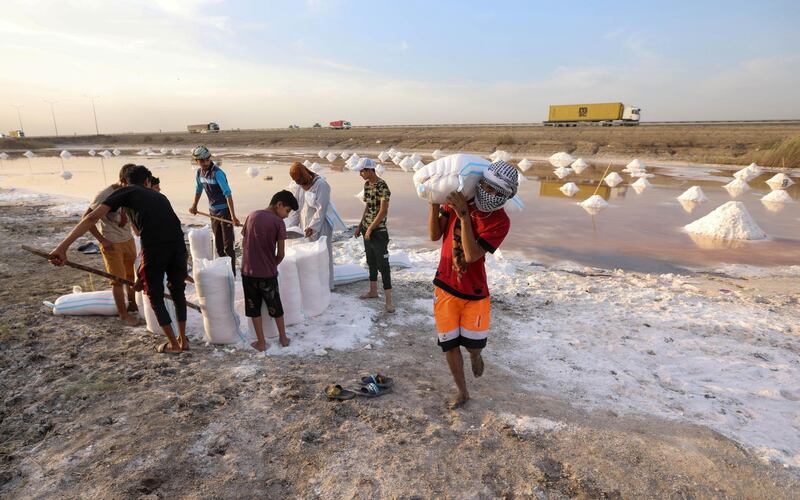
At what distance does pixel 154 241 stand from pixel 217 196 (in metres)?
1.84

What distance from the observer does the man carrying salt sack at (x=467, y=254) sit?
234 centimetres

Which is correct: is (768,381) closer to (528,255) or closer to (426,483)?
(426,483)

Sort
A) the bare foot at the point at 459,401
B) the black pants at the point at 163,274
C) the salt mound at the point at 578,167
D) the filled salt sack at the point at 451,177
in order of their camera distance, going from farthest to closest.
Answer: the salt mound at the point at 578,167
the black pants at the point at 163,274
the bare foot at the point at 459,401
the filled salt sack at the point at 451,177

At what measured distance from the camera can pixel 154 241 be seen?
3.22 meters

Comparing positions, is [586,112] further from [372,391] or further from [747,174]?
[372,391]

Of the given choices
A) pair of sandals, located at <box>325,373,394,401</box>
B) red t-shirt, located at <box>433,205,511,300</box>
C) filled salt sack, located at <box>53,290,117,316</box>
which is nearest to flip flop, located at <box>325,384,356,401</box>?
pair of sandals, located at <box>325,373,394,401</box>

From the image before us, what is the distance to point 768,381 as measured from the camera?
322 cm

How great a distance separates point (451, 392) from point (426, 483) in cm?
89

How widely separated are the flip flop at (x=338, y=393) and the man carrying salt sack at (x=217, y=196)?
7.90ft

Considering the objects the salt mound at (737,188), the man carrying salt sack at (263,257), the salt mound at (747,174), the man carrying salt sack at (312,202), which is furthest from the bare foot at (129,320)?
the salt mound at (747,174)

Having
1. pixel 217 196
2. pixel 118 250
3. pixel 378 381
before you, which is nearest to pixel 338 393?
pixel 378 381

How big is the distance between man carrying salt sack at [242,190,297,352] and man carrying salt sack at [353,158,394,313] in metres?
1.05

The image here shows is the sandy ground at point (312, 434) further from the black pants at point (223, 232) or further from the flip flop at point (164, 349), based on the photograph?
the black pants at point (223, 232)

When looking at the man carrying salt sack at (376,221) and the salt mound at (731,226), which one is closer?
the man carrying salt sack at (376,221)
